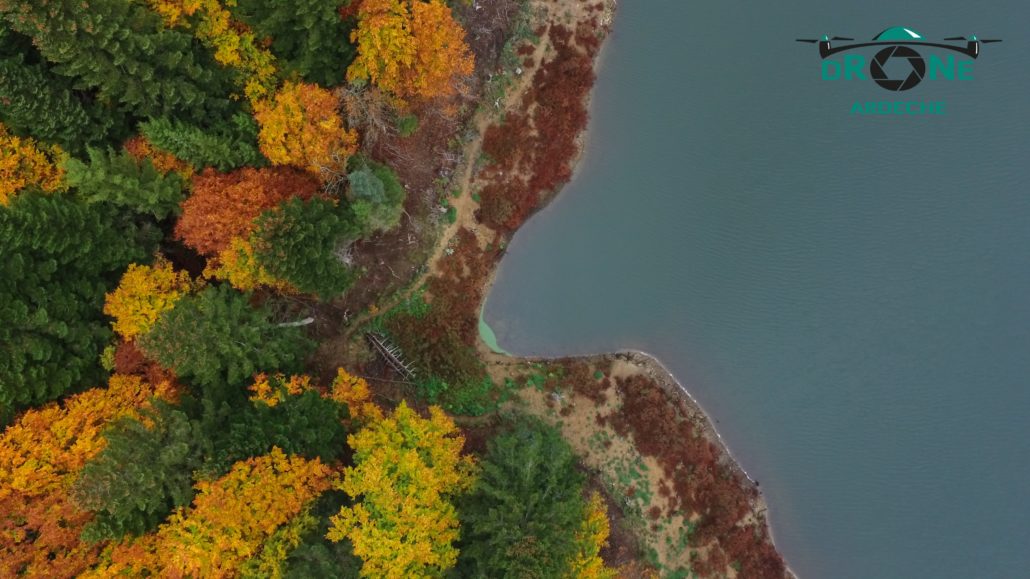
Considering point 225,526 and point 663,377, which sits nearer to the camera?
point 225,526

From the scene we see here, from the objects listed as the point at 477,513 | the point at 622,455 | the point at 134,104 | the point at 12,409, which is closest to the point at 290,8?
the point at 134,104

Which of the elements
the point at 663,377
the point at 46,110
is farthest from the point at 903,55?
the point at 46,110

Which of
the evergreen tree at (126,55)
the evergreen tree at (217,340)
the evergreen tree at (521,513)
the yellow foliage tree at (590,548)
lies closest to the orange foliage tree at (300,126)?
the evergreen tree at (126,55)

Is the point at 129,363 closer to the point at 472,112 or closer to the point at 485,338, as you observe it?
the point at 485,338

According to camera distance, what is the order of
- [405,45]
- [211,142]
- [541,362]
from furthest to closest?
[541,362], [405,45], [211,142]

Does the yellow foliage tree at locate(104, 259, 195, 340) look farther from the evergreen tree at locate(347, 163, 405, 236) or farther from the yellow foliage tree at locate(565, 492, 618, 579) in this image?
the yellow foliage tree at locate(565, 492, 618, 579)

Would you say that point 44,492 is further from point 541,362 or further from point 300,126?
point 541,362
